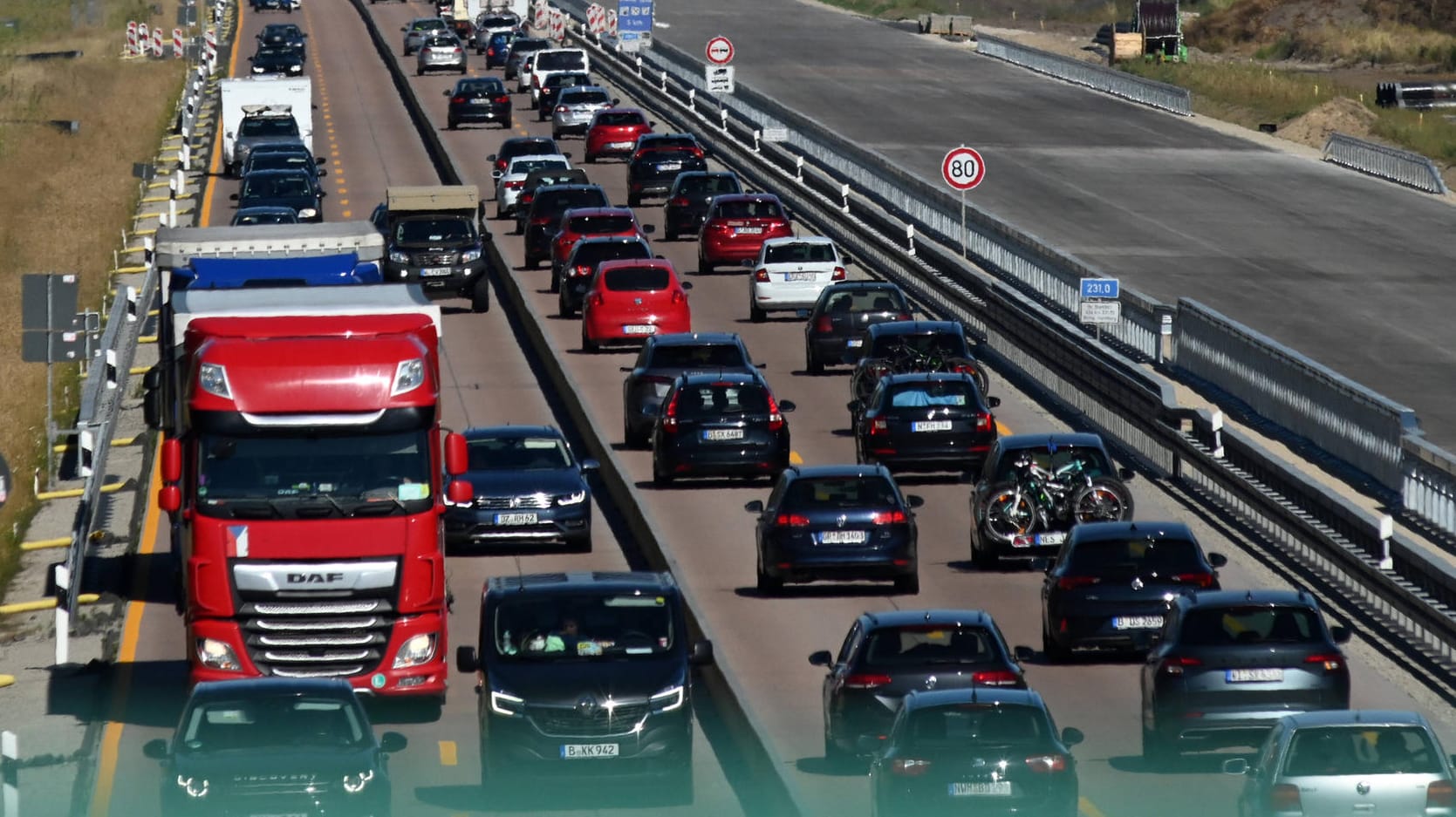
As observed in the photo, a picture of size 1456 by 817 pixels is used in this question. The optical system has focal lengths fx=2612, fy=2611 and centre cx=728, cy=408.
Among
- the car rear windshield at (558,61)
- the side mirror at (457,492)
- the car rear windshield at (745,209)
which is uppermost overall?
the car rear windshield at (558,61)

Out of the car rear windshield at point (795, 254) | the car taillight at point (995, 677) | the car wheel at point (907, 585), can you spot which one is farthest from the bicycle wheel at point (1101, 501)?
the car rear windshield at point (795, 254)

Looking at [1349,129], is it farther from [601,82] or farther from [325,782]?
[325,782]

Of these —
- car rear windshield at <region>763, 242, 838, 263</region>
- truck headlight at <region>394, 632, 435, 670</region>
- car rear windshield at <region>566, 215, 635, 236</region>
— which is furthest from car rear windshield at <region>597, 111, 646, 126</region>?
truck headlight at <region>394, 632, 435, 670</region>

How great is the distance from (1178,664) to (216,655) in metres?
7.64

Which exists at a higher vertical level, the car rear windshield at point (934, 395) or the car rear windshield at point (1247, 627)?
the car rear windshield at point (1247, 627)

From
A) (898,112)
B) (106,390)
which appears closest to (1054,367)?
(106,390)

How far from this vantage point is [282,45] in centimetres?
9494

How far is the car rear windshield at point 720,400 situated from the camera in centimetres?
3281

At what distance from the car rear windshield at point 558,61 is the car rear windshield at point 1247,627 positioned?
64582 mm

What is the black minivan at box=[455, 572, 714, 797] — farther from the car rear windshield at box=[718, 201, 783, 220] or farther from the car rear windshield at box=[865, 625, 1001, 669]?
the car rear windshield at box=[718, 201, 783, 220]

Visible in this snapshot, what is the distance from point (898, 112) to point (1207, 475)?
50.3 metres

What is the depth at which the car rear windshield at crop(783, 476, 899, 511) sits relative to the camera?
2698 centimetres

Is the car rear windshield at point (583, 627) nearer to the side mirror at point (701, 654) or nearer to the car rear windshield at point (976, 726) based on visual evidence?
the side mirror at point (701, 654)

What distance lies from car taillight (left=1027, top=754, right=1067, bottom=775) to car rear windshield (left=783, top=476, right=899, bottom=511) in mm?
9851
